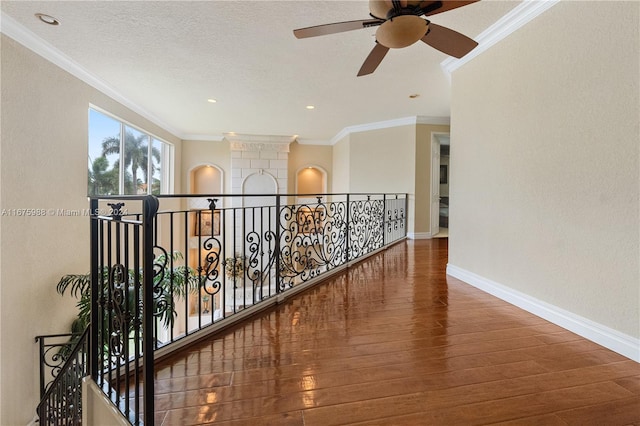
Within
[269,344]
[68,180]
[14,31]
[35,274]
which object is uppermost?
[14,31]

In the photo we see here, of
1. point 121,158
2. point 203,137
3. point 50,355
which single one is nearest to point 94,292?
point 50,355

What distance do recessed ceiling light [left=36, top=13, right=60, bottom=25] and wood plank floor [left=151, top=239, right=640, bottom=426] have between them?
132 inches

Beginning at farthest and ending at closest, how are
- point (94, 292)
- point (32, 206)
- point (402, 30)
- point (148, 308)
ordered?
point (32, 206)
point (402, 30)
point (94, 292)
point (148, 308)

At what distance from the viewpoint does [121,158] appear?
5125mm

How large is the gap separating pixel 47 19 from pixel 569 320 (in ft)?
17.4

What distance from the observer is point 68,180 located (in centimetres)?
355

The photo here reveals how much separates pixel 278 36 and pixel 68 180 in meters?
3.14

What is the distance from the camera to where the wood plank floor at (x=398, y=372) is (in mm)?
1376

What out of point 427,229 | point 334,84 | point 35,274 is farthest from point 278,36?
point 427,229

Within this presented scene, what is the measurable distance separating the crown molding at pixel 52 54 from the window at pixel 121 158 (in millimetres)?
377

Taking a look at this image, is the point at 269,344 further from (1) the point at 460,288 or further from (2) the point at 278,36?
(2) the point at 278,36

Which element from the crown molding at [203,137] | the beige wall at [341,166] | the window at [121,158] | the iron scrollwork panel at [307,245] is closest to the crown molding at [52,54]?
the window at [121,158]

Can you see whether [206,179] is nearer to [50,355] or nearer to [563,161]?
[50,355]

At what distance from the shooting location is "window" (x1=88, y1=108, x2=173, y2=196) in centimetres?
434
